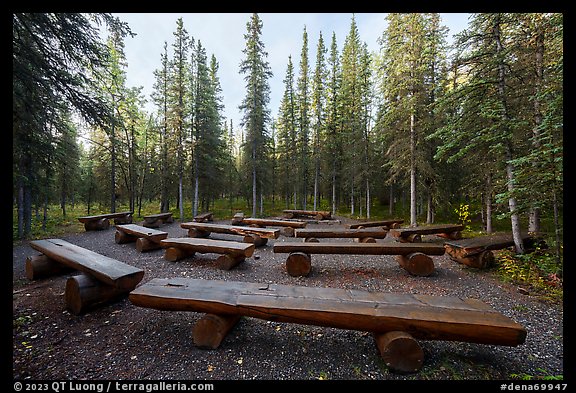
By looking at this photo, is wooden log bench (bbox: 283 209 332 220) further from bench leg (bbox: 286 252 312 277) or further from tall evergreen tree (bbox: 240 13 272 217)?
bench leg (bbox: 286 252 312 277)

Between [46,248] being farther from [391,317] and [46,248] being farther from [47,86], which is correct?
[391,317]

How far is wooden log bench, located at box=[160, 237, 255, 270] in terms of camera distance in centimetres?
516

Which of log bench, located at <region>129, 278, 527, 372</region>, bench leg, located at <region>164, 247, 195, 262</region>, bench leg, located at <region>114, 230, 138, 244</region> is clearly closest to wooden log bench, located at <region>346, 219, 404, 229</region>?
log bench, located at <region>129, 278, 527, 372</region>

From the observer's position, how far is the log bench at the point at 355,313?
2.11 meters

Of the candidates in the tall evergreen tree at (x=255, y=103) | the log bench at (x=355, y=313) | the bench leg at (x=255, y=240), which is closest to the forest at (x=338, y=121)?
the tall evergreen tree at (x=255, y=103)

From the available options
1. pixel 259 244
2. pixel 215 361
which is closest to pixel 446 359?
pixel 215 361

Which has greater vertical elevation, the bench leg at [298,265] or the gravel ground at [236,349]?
the bench leg at [298,265]

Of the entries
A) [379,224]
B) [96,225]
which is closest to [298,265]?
[379,224]

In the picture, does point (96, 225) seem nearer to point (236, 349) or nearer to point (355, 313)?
point (236, 349)

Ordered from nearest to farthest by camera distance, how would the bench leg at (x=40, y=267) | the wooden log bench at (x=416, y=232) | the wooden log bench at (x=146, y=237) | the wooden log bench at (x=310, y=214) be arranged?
1. the bench leg at (x=40, y=267)
2. the wooden log bench at (x=146, y=237)
3. the wooden log bench at (x=416, y=232)
4. the wooden log bench at (x=310, y=214)

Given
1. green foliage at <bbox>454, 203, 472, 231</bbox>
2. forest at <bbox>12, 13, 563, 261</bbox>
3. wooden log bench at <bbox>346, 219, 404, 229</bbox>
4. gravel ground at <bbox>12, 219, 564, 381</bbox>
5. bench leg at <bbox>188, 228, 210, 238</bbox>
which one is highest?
forest at <bbox>12, 13, 563, 261</bbox>

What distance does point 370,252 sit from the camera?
16.5 feet

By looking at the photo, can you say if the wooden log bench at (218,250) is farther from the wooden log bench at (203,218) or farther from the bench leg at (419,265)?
the wooden log bench at (203,218)

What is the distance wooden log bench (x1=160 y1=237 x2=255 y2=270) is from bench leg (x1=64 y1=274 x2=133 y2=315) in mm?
2063
